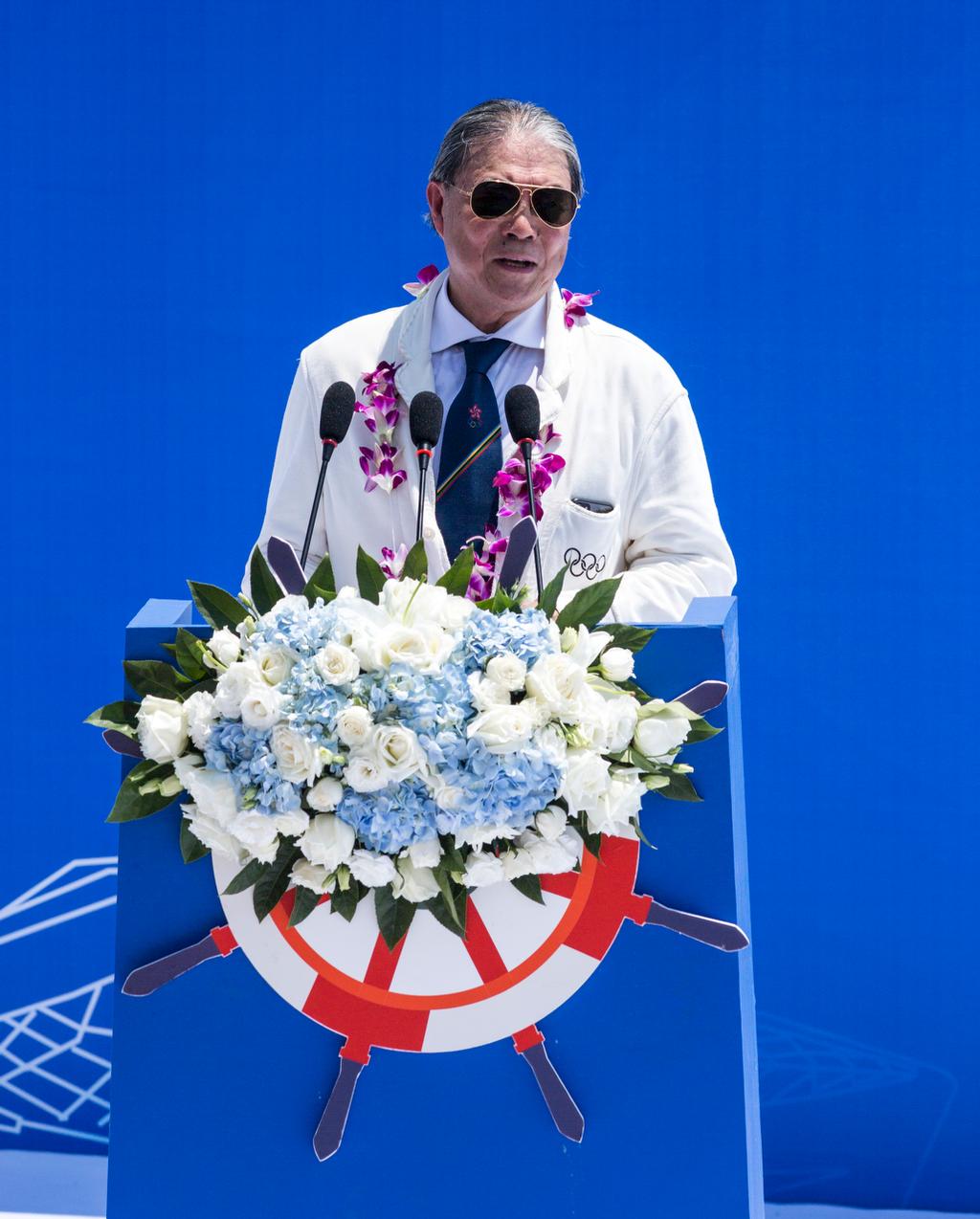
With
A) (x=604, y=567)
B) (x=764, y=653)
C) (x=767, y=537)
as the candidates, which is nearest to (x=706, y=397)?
(x=767, y=537)

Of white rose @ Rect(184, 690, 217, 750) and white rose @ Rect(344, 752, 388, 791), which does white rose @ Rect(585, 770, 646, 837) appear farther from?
white rose @ Rect(184, 690, 217, 750)

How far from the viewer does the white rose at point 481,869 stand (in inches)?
54.2

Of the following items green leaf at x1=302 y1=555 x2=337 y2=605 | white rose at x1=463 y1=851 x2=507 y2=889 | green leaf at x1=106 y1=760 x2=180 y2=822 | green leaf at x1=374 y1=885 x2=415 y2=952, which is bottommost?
green leaf at x1=374 y1=885 x2=415 y2=952

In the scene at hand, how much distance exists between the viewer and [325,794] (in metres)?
1.32

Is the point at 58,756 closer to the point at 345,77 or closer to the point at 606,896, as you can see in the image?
the point at 345,77

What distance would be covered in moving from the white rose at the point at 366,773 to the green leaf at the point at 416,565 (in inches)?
7.6

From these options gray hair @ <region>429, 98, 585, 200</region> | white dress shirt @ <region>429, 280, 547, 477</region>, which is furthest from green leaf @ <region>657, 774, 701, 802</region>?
gray hair @ <region>429, 98, 585, 200</region>

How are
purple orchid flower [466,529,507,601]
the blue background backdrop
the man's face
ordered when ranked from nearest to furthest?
purple orchid flower [466,529,507,601] → the man's face → the blue background backdrop

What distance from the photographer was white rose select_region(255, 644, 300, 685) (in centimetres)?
134

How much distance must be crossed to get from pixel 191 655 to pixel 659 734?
448 millimetres

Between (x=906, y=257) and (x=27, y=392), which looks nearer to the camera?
(x=906, y=257)

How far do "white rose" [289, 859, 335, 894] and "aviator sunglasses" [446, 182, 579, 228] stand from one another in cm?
106

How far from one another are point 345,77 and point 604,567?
49.1 inches

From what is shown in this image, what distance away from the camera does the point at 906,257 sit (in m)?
2.71
